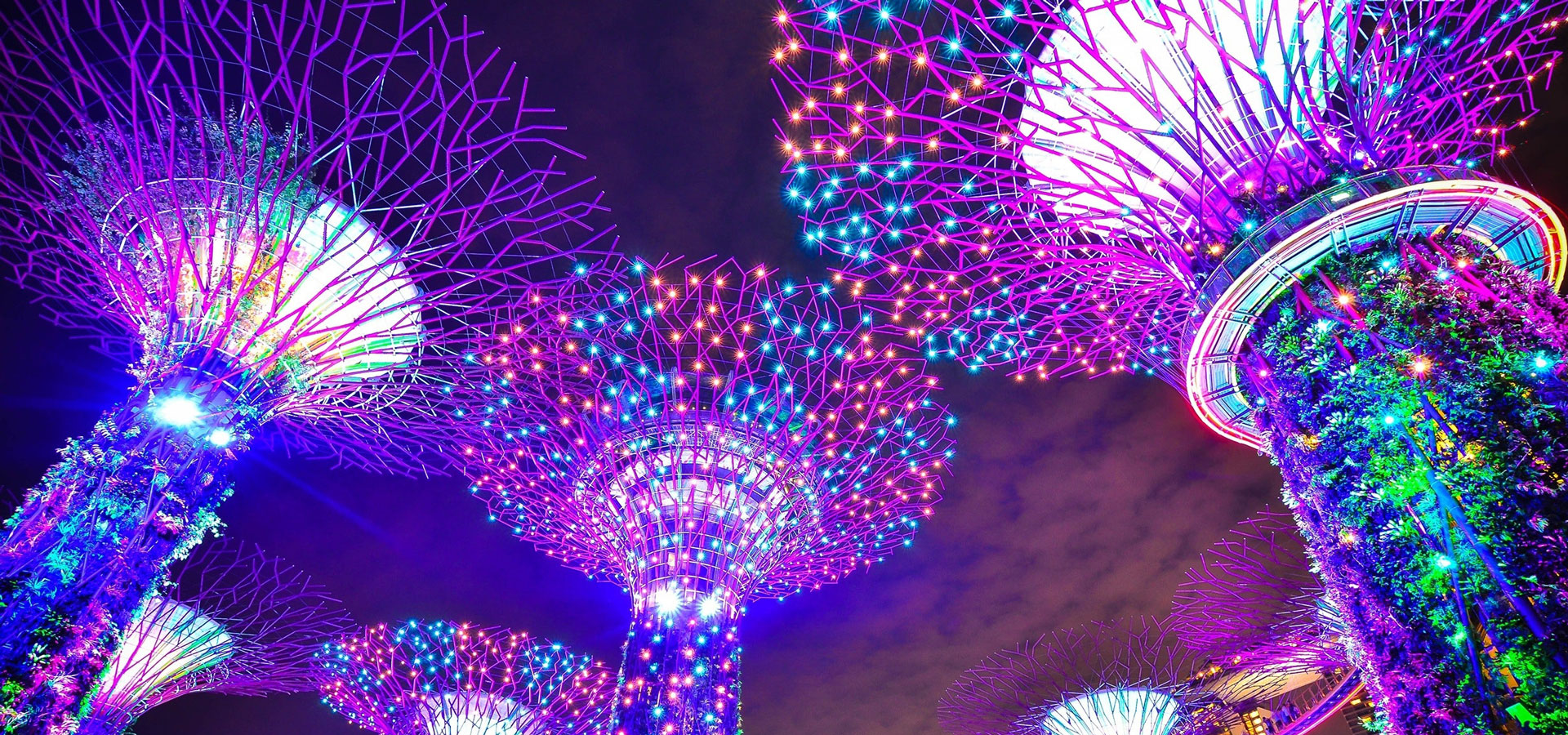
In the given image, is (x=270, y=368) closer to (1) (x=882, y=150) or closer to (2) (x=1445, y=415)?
Answer: (1) (x=882, y=150)

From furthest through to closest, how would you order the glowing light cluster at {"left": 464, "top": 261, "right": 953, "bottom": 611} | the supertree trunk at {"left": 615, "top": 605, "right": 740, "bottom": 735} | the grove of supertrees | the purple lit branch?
the glowing light cluster at {"left": 464, "top": 261, "right": 953, "bottom": 611} < the supertree trunk at {"left": 615, "top": 605, "right": 740, "bottom": 735} < the purple lit branch < the grove of supertrees

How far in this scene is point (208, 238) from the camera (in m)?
8.94

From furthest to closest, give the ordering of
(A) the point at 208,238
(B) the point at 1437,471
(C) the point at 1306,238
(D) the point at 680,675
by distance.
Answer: (D) the point at 680,675 → (A) the point at 208,238 → (C) the point at 1306,238 → (B) the point at 1437,471

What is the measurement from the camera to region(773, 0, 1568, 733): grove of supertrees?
5441 millimetres

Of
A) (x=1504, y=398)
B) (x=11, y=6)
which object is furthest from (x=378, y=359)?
(x=1504, y=398)

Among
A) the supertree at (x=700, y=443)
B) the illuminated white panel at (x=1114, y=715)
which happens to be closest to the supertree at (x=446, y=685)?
the supertree at (x=700, y=443)

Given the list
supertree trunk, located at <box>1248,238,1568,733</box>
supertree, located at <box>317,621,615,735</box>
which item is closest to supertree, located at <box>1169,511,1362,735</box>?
supertree trunk, located at <box>1248,238,1568,733</box>

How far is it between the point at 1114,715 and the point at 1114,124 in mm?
20433

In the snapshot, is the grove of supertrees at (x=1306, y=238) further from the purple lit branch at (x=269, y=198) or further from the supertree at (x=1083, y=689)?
the supertree at (x=1083, y=689)

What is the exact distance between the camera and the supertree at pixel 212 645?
16.2 m

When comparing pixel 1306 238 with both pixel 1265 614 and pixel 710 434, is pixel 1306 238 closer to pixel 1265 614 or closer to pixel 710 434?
pixel 710 434

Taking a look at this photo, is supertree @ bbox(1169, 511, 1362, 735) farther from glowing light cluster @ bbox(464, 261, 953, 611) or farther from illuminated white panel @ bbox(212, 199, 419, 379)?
illuminated white panel @ bbox(212, 199, 419, 379)

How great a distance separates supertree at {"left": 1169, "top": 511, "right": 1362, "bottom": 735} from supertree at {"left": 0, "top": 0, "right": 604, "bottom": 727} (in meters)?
15.6

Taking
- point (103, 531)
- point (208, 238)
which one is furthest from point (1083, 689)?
point (208, 238)
